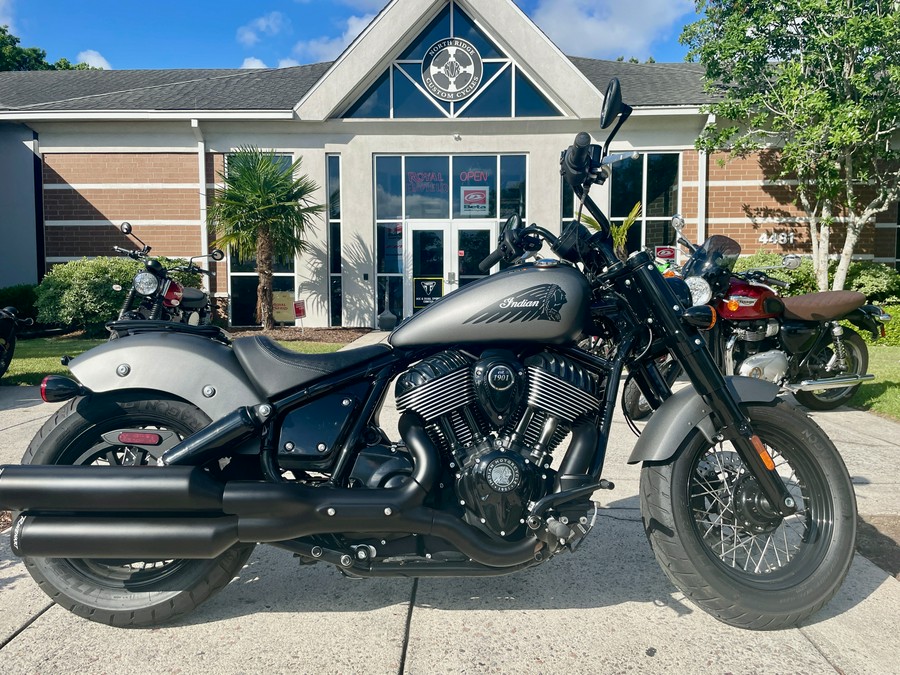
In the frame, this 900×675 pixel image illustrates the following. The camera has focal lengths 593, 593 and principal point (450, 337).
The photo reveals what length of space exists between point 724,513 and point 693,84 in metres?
14.7

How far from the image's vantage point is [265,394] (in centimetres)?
201

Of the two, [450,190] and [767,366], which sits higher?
[450,190]

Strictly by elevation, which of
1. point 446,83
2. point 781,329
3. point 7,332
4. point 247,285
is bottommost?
point 7,332

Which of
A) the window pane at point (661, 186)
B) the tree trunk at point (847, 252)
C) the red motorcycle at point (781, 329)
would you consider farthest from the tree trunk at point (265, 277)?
the tree trunk at point (847, 252)

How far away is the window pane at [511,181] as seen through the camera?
13.5m

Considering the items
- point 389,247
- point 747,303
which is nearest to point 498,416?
point 747,303

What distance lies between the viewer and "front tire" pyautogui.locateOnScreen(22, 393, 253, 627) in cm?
199

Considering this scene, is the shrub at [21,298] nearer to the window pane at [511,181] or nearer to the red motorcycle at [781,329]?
the window pane at [511,181]

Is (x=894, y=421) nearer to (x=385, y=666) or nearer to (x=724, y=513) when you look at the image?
(x=724, y=513)

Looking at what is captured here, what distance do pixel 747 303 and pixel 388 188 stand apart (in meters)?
9.96

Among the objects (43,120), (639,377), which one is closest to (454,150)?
(43,120)

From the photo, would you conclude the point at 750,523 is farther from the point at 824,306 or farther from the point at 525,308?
the point at 824,306

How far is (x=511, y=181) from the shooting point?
1351 centimetres

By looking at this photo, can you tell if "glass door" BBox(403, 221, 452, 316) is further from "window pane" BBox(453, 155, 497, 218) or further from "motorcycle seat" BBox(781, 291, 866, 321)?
"motorcycle seat" BBox(781, 291, 866, 321)
